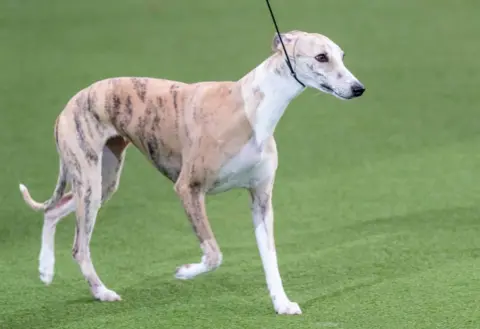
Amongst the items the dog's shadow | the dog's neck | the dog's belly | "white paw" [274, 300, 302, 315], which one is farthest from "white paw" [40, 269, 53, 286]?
the dog's neck

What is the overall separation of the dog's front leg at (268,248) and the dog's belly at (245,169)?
8 cm

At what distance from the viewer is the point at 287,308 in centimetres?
448

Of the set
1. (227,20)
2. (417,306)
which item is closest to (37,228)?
(417,306)

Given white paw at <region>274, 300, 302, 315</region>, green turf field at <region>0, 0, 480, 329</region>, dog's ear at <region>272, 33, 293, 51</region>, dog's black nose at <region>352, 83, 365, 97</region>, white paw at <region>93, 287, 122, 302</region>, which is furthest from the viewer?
white paw at <region>93, 287, 122, 302</region>

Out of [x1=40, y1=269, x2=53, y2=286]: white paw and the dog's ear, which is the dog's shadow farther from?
the dog's ear

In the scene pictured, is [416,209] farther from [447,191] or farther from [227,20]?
[227,20]

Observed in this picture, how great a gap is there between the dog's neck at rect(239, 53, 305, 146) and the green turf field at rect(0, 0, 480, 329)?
2.72 feet

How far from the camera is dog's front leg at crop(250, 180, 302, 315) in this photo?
14.7 ft

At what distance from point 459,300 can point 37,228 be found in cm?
276

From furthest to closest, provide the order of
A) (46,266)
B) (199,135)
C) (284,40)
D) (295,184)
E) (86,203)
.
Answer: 1. (295,184)
2. (46,266)
3. (86,203)
4. (199,135)
5. (284,40)

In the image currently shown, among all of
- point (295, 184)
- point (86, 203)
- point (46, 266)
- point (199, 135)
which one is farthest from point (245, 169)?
point (295, 184)

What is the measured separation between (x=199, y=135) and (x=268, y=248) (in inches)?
22.6

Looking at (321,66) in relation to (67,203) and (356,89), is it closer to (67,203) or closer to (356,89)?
(356,89)

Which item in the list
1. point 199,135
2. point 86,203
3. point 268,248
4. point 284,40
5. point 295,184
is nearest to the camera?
point 284,40
